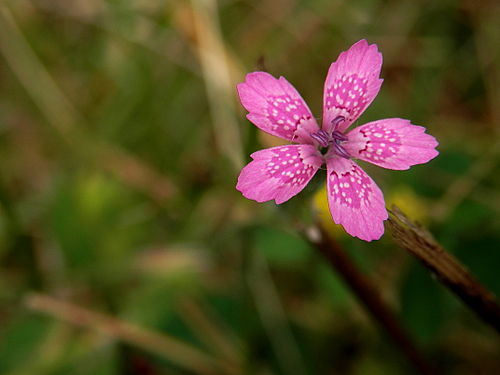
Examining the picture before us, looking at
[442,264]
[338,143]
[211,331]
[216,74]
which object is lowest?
[442,264]

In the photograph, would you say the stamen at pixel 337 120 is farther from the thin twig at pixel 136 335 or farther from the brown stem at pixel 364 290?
the thin twig at pixel 136 335

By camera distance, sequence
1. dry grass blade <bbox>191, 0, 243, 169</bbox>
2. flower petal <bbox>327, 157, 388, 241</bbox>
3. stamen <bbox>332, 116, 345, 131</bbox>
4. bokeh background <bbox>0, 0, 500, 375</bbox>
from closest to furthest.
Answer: flower petal <bbox>327, 157, 388, 241</bbox>
stamen <bbox>332, 116, 345, 131</bbox>
bokeh background <bbox>0, 0, 500, 375</bbox>
dry grass blade <bbox>191, 0, 243, 169</bbox>

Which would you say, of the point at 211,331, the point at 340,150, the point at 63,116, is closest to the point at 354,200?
the point at 340,150

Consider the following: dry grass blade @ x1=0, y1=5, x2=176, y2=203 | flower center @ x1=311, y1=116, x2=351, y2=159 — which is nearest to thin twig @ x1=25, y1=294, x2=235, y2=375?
dry grass blade @ x1=0, y1=5, x2=176, y2=203

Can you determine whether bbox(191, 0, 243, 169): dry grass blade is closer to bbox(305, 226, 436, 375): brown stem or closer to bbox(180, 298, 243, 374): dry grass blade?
bbox(180, 298, 243, 374): dry grass blade

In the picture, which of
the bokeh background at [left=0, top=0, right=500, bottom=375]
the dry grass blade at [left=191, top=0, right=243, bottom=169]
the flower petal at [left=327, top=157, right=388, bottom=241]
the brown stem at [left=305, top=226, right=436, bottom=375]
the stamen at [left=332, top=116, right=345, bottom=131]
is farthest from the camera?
the dry grass blade at [left=191, top=0, right=243, bottom=169]

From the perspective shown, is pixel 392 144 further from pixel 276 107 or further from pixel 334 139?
pixel 276 107

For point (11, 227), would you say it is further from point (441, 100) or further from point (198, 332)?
point (441, 100)
